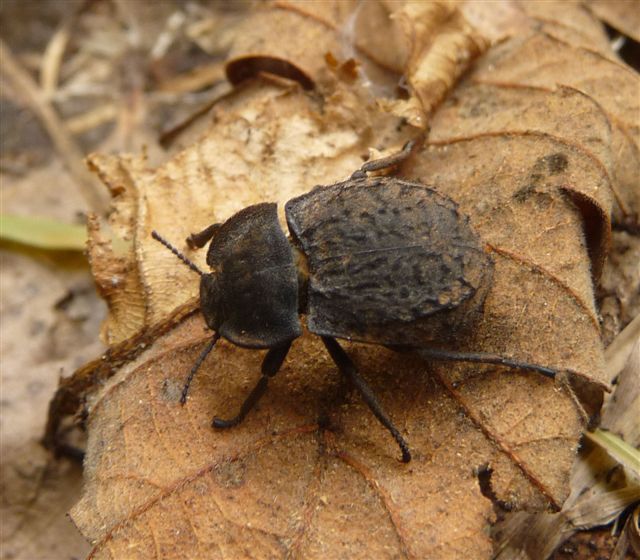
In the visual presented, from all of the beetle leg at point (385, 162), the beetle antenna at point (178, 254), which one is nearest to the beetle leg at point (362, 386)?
the beetle antenna at point (178, 254)

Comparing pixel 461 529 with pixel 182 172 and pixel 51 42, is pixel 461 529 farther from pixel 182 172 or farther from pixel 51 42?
pixel 51 42

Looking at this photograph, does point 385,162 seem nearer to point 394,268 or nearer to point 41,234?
point 394,268

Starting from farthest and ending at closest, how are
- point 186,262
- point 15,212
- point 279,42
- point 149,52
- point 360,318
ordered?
point 149,52 < point 15,212 < point 279,42 < point 186,262 < point 360,318

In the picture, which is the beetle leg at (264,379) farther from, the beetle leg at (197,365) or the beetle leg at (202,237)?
the beetle leg at (202,237)

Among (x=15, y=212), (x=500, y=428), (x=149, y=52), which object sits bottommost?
(x=15, y=212)

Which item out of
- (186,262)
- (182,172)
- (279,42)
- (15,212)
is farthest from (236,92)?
(15,212)

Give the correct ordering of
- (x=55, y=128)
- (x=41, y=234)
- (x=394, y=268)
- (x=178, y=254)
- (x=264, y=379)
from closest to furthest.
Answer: (x=394, y=268) → (x=264, y=379) → (x=178, y=254) → (x=41, y=234) → (x=55, y=128)

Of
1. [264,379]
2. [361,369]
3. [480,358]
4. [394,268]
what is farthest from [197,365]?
[480,358]

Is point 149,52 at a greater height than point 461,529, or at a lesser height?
lesser
